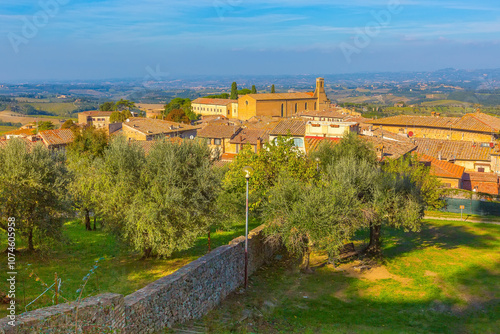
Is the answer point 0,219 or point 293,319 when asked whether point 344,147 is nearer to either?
point 293,319

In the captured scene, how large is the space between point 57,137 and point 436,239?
5194cm

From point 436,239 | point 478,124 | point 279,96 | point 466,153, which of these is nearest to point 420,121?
point 478,124

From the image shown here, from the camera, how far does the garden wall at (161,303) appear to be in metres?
8.39

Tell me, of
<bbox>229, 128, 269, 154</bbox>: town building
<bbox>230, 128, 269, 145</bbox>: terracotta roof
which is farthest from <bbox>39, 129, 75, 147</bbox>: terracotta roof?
<bbox>230, 128, 269, 145</bbox>: terracotta roof

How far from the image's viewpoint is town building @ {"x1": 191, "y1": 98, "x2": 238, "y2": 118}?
13112 cm

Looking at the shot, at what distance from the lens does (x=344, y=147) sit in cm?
2944

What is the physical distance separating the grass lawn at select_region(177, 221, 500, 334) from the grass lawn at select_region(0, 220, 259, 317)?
363 centimetres

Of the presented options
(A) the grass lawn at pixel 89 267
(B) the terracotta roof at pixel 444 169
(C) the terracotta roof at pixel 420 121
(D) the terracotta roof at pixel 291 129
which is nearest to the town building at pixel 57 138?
(D) the terracotta roof at pixel 291 129

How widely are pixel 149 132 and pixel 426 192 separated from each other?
49695mm

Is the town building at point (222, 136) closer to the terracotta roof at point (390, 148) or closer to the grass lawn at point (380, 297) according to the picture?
the terracotta roof at point (390, 148)

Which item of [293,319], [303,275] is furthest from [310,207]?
[293,319]

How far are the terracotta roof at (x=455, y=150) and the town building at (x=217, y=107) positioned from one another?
3181 inches

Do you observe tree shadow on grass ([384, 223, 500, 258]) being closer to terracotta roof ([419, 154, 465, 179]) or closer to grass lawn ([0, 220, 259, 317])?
grass lawn ([0, 220, 259, 317])

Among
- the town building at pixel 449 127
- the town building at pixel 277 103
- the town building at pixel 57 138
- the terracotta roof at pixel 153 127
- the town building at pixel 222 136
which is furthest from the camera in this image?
the town building at pixel 277 103
